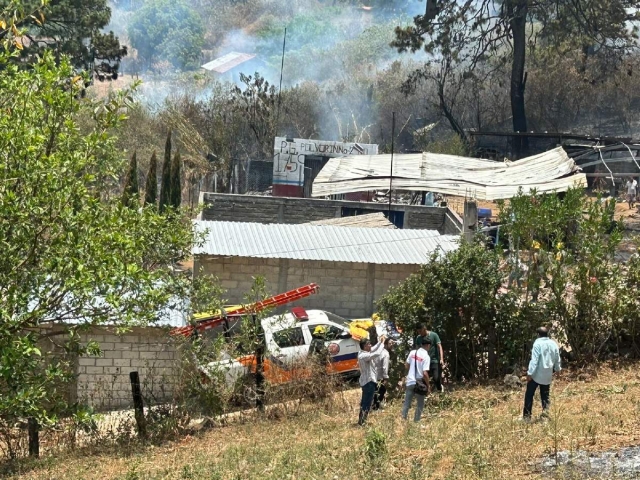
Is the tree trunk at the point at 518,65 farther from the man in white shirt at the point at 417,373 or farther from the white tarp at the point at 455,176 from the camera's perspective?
the man in white shirt at the point at 417,373

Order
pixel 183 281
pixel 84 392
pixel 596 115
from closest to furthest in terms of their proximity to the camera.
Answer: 1. pixel 183 281
2. pixel 84 392
3. pixel 596 115

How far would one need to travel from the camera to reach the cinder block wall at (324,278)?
72.0 ft

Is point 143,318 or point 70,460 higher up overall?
point 143,318

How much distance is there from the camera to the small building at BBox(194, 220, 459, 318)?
71.4 ft

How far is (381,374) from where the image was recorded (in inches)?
531

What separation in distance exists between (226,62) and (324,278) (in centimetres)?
11344

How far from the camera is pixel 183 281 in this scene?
13.7 meters

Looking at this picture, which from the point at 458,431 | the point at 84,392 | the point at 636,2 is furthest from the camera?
the point at 636,2

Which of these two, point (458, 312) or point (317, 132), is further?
point (317, 132)

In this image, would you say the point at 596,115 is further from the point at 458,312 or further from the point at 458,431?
the point at 458,431

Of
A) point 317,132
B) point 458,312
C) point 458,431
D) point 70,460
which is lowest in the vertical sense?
point 70,460

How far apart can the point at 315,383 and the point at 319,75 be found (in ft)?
303

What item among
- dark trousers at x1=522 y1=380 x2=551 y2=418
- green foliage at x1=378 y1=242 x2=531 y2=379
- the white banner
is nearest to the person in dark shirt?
green foliage at x1=378 y1=242 x2=531 y2=379

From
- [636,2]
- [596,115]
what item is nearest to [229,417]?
[636,2]
